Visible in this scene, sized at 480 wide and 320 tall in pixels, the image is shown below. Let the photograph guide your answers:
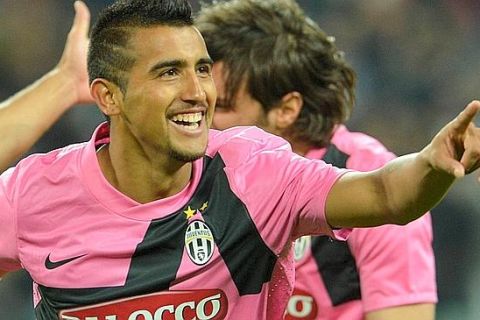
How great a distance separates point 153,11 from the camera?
2430mm

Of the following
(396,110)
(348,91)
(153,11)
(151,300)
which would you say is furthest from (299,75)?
(396,110)

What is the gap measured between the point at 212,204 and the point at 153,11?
460mm

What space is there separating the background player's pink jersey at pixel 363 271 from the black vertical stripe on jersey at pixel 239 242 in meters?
0.70

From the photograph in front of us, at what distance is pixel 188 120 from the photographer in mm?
2332

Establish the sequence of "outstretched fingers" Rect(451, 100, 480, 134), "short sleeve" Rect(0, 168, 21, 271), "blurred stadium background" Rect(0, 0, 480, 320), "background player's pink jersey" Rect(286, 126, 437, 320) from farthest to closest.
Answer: "blurred stadium background" Rect(0, 0, 480, 320) → "background player's pink jersey" Rect(286, 126, 437, 320) → "short sleeve" Rect(0, 168, 21, 271) → "outstretched fingers" Rect(451, 100, 480, 134)

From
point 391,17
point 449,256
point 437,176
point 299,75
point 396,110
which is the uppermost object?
point 437,176

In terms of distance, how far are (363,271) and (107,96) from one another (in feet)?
3.21

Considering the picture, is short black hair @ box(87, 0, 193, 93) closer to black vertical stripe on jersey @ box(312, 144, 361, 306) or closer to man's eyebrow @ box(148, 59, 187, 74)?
man's eyebrow @ box(148, 59, 187, 74)

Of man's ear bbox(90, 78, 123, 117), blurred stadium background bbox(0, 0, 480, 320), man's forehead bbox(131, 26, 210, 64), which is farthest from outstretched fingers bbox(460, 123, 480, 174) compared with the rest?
blurred stadium background bbox(0, 0, 480, 320)

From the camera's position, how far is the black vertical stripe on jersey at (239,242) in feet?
7.71

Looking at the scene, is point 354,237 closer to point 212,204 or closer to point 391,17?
point 212,204

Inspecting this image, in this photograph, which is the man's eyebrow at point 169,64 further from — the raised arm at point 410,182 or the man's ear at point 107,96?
the raised arm at point 410,182

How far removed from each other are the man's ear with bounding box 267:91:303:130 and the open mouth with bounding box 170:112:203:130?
1.03m

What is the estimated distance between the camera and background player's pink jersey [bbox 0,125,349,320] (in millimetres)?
2336
